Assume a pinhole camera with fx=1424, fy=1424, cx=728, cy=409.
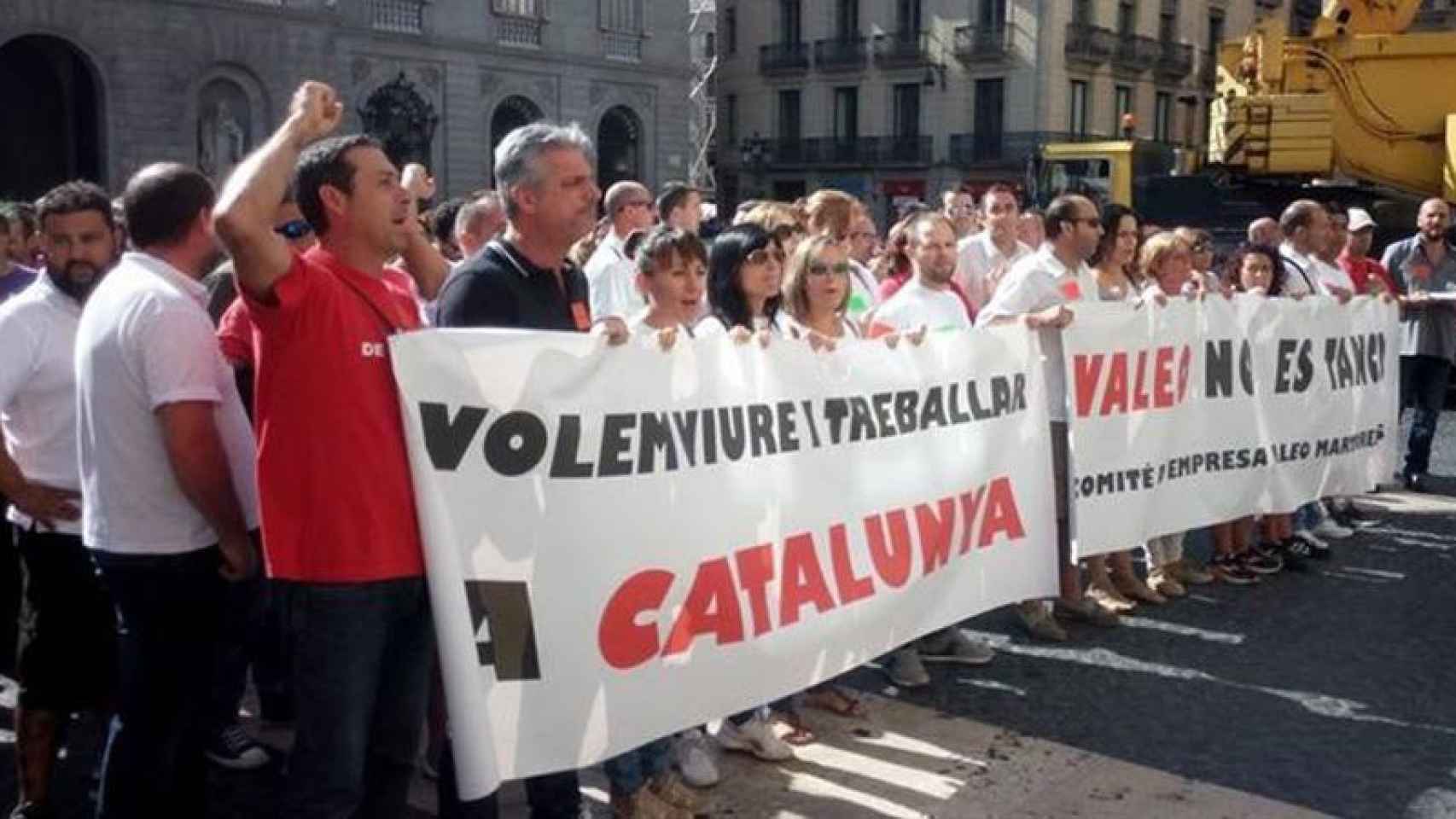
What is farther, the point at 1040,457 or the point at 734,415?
the point at 1040,457

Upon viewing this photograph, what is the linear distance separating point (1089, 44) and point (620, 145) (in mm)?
18490

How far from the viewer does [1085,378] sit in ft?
18.3

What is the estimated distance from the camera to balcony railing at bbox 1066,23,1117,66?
4712cm

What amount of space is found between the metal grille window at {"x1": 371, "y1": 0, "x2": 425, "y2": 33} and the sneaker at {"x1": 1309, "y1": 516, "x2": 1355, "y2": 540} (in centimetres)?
2823

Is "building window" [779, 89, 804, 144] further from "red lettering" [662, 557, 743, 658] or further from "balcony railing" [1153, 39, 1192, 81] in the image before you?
"red lettering" [662, 557, 743, 658]

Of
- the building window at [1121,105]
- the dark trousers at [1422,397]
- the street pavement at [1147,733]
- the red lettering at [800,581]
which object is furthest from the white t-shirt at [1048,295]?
the building window at [1121,105]

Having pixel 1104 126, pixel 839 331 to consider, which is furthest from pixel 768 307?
pixel 1104 126

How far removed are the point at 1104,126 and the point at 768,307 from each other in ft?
156

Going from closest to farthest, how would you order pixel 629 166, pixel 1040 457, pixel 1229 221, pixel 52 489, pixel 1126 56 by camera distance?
pixel 52 489 < pixel 1040 457 < pixel 1229 221 < pixel 629 166 < pixel 1126 56

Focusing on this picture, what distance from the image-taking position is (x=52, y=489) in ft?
12.6

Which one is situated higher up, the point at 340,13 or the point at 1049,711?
the point at 340,13

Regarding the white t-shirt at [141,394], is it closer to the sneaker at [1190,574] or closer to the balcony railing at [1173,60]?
the sneaker at [1190,574]

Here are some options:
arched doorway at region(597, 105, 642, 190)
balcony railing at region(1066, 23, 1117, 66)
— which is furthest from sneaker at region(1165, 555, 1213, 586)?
balcony railing at region(1066, 23, 1117, 66)

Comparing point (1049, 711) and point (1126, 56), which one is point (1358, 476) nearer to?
point (1049, 711)
